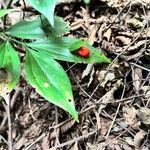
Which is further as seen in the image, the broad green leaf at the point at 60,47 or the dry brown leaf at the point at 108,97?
the dry brown leaf at the point at 108,97

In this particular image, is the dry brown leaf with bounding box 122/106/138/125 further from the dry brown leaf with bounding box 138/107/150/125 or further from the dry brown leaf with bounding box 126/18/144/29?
the dry brown leaf with bounding box 126/18/144/29

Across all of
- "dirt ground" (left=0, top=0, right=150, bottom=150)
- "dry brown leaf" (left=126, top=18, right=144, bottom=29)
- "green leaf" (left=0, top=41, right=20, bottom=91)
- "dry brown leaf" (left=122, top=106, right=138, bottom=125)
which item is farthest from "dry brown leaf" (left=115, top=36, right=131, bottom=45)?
"green leaf" (left=0, top=41, right=20, bottom=91)

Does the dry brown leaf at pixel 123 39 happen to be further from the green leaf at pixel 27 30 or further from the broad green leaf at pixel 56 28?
the green leaf at pixel 27 30

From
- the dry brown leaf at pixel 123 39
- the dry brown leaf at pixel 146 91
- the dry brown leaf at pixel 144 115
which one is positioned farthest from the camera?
the dry brown leaf at pixel 123 39

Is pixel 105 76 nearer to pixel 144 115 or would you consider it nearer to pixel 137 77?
pixel 137 77

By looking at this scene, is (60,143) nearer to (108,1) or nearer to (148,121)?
(148,121)

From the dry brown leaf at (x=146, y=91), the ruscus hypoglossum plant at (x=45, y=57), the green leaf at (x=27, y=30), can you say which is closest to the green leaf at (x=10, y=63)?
the ruscus hypoglossum plant at (x=45, y=57)
